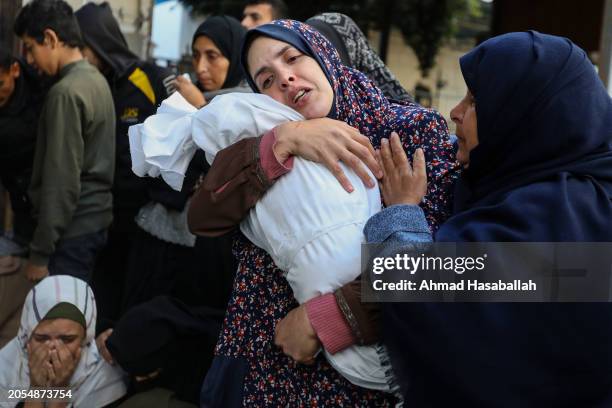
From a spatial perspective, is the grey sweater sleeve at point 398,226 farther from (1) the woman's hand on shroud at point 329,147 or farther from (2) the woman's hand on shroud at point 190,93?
(2) the woman's hand on shroud at point 190,93

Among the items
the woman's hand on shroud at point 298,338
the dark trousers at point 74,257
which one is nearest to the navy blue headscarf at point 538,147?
the woman's hand on shroud at point 298,338

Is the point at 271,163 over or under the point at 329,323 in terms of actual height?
over

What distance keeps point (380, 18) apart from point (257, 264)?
29.2ft

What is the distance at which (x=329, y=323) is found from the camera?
160 centimetres

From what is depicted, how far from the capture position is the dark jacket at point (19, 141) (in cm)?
349

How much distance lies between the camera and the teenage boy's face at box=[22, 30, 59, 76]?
3.44 metres

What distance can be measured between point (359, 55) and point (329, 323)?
1.53 meters

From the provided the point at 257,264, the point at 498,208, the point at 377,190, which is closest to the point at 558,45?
the point at 498,208

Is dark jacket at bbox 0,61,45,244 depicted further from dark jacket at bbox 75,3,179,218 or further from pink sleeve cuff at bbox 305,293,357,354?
pink sleeve cuff at bbox 305,293,357,354

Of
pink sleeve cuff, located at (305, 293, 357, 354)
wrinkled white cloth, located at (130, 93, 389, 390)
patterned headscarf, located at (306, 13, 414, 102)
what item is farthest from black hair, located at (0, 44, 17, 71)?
pink sleeve cuff, located at (305, 293, 357, 354)

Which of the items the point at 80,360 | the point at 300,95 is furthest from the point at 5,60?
the point at 300,95

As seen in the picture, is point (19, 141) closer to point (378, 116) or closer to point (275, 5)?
point (275, 5)

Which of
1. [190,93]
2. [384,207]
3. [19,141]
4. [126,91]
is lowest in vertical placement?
[19,141]

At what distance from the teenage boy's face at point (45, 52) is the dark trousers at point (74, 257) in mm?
811
